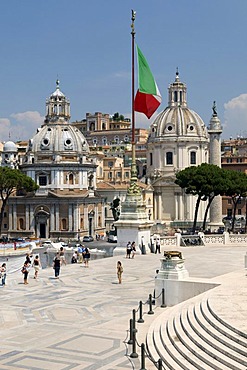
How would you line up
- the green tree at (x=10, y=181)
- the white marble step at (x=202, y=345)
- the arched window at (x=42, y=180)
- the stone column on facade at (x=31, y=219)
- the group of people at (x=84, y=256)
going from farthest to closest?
the arched window at (x=42, y=180) → the stone column on facade at (x=31, y=219) → the green tree at (x=10, y=181) → the group of people at (x=84, y=256) → the white marble step at (x=202, y=345)

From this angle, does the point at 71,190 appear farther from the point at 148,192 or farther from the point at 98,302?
the point at 98,302

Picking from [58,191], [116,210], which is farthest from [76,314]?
[58,191]

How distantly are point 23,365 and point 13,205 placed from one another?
68965 mm

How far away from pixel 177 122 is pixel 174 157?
5756 mm

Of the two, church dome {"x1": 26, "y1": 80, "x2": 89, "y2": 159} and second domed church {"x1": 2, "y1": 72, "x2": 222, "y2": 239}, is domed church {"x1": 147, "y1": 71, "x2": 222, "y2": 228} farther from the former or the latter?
church dome {"x1": 26, "y1": 80, "x2": 89, "y2": 159}

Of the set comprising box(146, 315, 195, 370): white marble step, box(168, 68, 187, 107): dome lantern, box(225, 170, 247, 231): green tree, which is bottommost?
box(146, 315, 195, 370): white marble step

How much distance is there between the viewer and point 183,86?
335ft

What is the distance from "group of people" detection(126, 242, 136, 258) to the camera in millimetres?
34031

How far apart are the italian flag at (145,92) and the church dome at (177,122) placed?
5860cm

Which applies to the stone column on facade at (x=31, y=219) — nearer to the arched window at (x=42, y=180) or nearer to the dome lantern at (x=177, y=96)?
the arched window at (x=42, y=180)

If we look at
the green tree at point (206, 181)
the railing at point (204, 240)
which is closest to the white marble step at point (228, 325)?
the railing at point (204, 240)

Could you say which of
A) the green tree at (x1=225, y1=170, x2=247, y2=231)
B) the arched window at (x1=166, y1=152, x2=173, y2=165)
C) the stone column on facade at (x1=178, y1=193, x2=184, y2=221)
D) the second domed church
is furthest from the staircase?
the arched window at (x1=166, y1=152, x2=173, y2=165)

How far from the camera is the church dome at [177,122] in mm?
95750

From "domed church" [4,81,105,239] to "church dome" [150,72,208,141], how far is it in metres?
15.0
